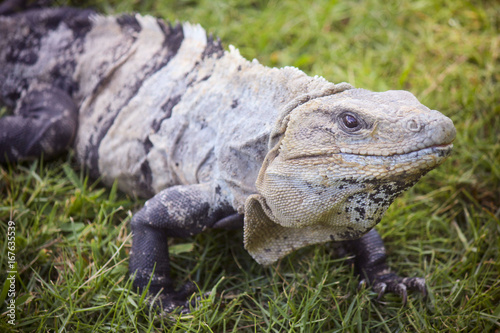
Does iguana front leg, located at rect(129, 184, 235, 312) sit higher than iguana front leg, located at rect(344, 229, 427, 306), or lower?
higher

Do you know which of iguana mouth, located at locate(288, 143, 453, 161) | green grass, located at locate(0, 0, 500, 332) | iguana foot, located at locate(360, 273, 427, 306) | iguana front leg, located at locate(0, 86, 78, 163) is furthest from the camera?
iguana front leg, located at locate(0, 86, 78, 163)

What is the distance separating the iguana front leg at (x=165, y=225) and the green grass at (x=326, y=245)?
0.45 feet

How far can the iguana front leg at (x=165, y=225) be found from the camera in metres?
3.13

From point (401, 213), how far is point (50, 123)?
3084mm

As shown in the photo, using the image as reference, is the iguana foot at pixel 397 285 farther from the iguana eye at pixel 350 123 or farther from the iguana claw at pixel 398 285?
the iguana eye at pixel 350 123

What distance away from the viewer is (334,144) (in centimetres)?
251

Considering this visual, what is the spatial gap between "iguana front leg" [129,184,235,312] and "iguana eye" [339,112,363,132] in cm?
104

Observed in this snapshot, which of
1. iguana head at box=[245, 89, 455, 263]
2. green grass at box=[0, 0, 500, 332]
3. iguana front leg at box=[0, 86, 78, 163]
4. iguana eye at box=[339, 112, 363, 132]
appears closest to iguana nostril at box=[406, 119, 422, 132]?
iguana head at box=[245, 89, 455, 263]

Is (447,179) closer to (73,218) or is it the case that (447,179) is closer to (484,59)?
Result: (484,59)

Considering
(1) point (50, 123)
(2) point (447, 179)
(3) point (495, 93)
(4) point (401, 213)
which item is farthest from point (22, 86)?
(3) point (495, 93)

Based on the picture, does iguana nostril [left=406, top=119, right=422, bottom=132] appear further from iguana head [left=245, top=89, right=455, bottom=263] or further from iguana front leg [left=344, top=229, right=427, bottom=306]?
iguana front leg [left=344, top=229, right=427, bottom=306]

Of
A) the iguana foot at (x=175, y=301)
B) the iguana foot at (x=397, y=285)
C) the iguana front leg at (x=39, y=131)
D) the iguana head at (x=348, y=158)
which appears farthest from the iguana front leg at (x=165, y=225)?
the iguana front leg at (x=39, y=131)

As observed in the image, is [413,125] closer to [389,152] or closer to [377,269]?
[389,152]

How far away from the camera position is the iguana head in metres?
2.35
